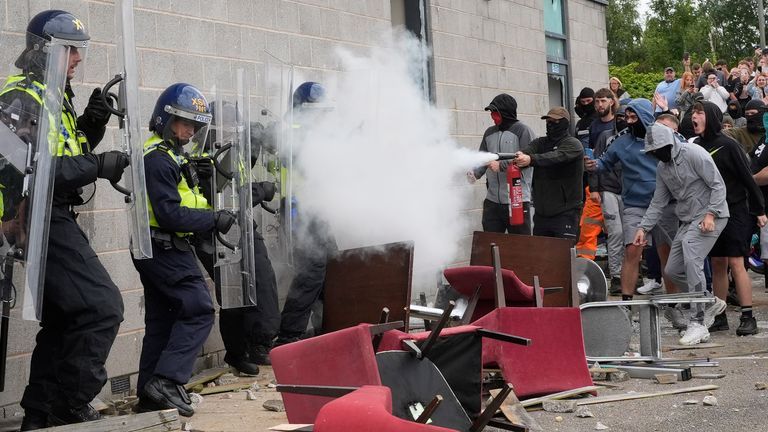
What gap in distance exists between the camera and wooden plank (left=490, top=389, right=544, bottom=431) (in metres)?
5.71

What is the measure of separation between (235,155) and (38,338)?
5.47 ft

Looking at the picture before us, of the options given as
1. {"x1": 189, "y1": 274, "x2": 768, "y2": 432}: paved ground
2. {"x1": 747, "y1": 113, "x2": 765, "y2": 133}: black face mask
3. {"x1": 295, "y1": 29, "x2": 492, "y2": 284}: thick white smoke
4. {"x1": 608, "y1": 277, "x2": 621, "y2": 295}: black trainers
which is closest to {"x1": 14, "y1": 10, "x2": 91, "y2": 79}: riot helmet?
{"x1": 189, "y1": 274, "x2": 768, "y2": 432}: paved ground

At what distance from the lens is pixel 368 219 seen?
321 inches

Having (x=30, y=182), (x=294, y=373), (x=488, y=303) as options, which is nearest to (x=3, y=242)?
(x=30, y=182)

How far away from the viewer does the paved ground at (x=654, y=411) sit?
5.88 m

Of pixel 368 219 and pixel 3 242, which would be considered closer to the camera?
pixel 3 242

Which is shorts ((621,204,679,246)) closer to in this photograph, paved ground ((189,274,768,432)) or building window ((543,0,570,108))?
paved ground ((189,274,768,432))

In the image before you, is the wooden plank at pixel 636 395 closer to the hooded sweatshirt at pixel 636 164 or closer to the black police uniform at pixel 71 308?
the black police uniform at pixel 71 308

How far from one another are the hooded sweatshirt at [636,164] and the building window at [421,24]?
2.00 m

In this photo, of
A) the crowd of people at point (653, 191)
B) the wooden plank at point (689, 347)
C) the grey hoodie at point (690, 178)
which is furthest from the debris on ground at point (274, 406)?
the grey hoodie at point (690, 178)

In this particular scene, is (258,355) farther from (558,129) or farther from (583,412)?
(558,129)

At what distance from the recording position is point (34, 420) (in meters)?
5.77

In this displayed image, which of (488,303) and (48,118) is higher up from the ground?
(48,118)

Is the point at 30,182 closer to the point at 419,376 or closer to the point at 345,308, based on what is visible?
the point at 419,376
